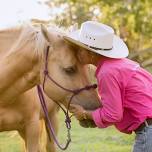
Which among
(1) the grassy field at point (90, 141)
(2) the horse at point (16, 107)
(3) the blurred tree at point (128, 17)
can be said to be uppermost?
(2) the horse at point (16, 107)

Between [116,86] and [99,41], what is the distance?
0.38 meters

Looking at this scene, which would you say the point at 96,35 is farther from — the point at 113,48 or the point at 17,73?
the point at 17,73

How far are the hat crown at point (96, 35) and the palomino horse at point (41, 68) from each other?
23cm

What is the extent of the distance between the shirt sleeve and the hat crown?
27cm

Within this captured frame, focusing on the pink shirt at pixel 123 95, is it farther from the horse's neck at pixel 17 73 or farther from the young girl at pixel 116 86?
the horse's neck at pixel 17 73

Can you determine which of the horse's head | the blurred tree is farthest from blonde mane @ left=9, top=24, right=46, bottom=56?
the blurred tree

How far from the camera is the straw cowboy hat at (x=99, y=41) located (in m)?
4.30

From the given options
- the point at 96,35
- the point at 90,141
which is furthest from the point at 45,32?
the point at 90,141

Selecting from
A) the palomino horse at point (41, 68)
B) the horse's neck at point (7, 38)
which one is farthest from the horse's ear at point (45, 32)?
the horse's neck at point (7, 38)

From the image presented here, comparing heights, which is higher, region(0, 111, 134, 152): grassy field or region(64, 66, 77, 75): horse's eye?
region(64, 66, 77, 75): horse's eye

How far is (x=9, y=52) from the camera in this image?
5.21 metres

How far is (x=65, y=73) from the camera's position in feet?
15.2

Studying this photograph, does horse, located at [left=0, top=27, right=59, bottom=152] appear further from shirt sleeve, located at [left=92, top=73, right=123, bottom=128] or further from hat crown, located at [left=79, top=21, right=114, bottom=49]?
shirt sleeve, located at [left=92, top=73, right=123, bottom=128]

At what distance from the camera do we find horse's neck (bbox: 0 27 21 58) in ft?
17.3
